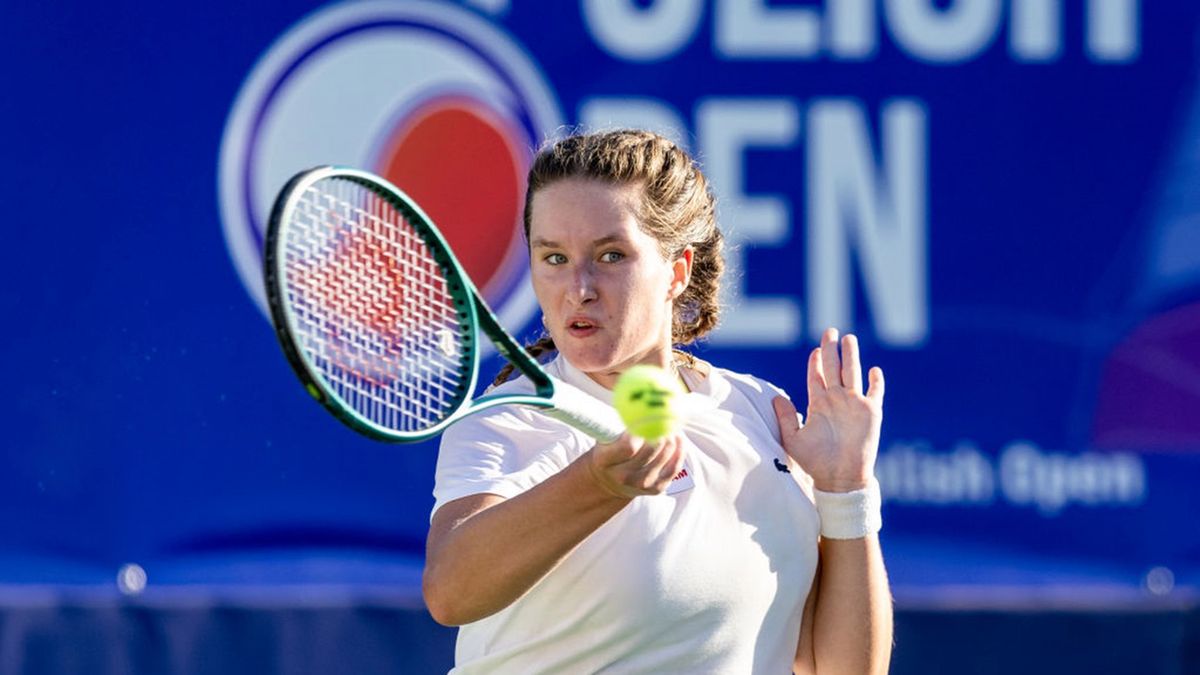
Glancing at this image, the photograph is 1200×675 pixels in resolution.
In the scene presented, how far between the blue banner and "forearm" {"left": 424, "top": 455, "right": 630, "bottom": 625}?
5.91 feet

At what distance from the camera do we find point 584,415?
2.30 metres

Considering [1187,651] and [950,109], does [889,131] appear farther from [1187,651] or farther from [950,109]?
[1187,651]

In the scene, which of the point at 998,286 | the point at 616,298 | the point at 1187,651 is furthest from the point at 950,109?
the point at 616,298

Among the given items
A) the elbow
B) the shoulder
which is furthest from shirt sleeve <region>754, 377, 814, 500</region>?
the elbow

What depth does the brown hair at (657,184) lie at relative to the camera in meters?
2.58

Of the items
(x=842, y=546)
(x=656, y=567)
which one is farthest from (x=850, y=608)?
(x=656, y=567)

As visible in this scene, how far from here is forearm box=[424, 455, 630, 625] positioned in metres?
2.25

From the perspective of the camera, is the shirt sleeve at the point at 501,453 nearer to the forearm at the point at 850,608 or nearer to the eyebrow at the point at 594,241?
the eyebrow at the point at 594,241

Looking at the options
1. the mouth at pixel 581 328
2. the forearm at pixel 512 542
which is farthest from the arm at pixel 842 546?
the forearm at pixel 512 542

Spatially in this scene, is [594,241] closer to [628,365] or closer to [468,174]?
[628,365]

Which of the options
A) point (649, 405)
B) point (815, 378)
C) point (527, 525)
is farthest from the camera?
point (815, 378)

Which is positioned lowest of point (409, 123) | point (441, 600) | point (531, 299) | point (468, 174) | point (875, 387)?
point (441, 600)

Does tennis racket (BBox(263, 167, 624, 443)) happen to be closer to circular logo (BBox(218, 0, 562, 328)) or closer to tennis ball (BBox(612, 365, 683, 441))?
tennis ball (BBox(612, 365, 683, 441))

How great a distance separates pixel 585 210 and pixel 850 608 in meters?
0.69
